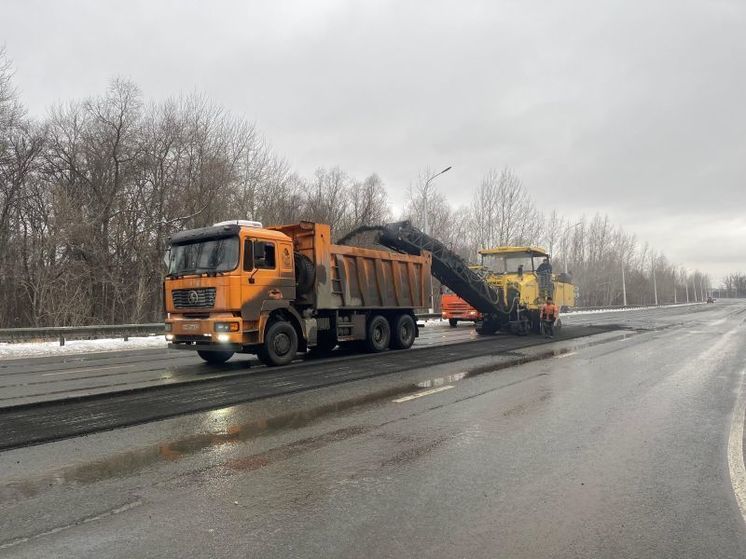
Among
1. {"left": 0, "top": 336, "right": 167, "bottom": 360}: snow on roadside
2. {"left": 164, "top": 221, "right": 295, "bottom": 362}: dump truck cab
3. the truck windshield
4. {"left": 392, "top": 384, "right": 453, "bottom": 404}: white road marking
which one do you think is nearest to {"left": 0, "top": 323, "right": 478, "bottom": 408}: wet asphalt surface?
{"left": 164, "top": 221, "right": 295, "bottom": 362}: dump truck cab

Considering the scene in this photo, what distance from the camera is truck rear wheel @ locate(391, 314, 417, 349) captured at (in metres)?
15.2

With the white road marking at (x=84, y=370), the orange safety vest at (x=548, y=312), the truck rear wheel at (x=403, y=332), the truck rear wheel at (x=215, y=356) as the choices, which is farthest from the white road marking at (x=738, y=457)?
the white road marking at (x=84, y=370)

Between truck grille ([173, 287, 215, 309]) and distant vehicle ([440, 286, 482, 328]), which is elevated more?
truck grille ([173, 287, 215, 309])

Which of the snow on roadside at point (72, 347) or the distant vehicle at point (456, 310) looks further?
the distant vehicle at point (456, 310)

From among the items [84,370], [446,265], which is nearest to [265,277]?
[84,370]

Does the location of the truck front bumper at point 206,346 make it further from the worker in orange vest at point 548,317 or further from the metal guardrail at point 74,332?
the worker in orange vest at point 548,317

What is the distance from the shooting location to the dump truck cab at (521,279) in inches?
784

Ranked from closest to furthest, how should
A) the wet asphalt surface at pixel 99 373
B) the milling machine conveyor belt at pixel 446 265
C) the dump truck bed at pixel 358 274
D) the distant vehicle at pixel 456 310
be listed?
the wet asphalt surface at pixel 99 373, the dump truck bed at pixel 358 274, the milling machine conveyor belt at pixel 446 265, the distant vehicle at pixel 456 310

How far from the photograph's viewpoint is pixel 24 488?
4.37m

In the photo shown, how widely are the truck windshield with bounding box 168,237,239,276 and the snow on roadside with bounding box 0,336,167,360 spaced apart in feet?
23.7

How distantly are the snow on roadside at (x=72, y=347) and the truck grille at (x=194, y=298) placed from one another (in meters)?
7.25

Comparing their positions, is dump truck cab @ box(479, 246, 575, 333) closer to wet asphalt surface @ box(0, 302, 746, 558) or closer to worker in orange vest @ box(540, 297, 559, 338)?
worker in orange vest @ box(540, 297, 559, 338)

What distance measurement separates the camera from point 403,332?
1536 centimetres

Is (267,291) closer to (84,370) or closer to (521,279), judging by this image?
(84,370)
